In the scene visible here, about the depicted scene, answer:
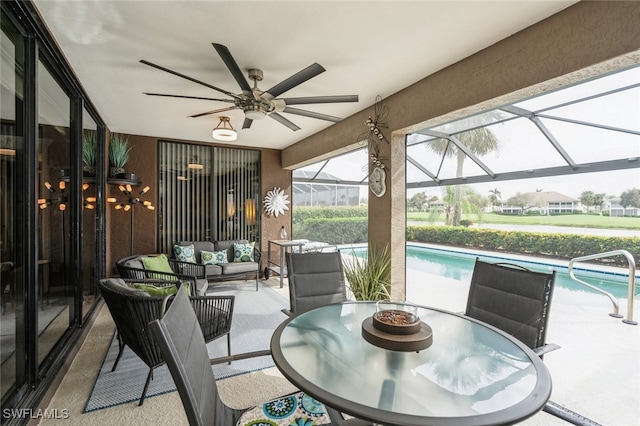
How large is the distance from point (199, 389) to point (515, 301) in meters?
1.83

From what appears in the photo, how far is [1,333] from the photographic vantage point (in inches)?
65.5

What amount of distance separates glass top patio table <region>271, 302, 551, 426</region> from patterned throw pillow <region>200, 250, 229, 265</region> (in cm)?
393

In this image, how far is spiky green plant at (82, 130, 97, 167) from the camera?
3522 millimetres

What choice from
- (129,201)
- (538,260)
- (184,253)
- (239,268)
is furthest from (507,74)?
(538,260)

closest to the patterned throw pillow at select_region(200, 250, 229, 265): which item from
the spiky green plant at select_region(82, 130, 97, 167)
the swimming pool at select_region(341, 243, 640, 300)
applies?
the spiky green plant at select_region(82, 130, 97, 167)

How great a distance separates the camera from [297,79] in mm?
2258

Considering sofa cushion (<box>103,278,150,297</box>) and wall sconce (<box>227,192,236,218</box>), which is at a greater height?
wall sconce (<box>227,192,236,218</box>)

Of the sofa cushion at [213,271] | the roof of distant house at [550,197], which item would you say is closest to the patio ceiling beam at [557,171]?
the roof of distant house at [550,197]

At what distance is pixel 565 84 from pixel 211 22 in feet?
8.21

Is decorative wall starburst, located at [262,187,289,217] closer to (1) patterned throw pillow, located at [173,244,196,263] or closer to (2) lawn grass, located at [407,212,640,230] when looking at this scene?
(1) patterned throw pillow, located at [173,244,196,263]

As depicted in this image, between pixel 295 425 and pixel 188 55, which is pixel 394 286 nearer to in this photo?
pixel 295 425

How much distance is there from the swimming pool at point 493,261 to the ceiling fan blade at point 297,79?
198 centimetres

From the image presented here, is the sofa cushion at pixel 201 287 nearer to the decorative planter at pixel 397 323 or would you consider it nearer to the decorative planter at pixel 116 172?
the decorative planter at pixel 116 172

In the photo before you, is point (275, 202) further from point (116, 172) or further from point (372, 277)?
point (372, 277)
